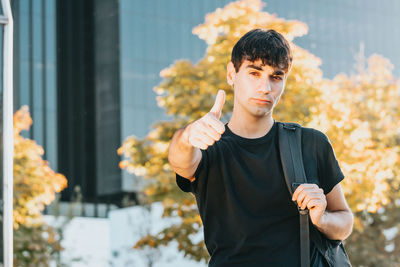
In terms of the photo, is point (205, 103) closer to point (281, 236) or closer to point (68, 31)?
point (281, 236)

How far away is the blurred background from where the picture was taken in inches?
486

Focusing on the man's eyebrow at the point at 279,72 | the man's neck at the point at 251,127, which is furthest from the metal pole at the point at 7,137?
the man's eyebrow at the point at 279,72

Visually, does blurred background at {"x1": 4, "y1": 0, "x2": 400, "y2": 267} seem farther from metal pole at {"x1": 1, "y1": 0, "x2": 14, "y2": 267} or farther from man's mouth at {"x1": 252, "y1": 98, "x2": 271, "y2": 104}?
man's mouth at {"x1": 252, "y1": 98, "x2": 271, "y2": 104}

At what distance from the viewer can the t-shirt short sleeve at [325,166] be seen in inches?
101

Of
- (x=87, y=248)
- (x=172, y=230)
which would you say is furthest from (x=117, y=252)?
(x=172, y=230)

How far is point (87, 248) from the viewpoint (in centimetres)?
2481

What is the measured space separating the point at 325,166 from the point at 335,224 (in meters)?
0.21

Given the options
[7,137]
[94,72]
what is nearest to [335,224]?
[7,137]

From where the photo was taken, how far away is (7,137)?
17.7ft

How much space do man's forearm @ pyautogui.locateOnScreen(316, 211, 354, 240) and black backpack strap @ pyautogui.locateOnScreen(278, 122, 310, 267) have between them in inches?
3.7

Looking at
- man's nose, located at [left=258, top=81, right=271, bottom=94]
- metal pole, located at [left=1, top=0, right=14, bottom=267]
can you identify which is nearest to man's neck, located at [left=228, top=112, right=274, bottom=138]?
man's nose, located at [left=258, top=81, right=271, bottom=94]

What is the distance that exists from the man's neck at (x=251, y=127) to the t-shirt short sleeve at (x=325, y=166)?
0.59ft

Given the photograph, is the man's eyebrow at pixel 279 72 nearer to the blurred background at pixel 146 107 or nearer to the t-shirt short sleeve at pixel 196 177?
the t-shirt short sleeve at pixel 196 177

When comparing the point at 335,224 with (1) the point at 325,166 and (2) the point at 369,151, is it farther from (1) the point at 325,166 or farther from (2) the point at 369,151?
(2) the point at 369,151
